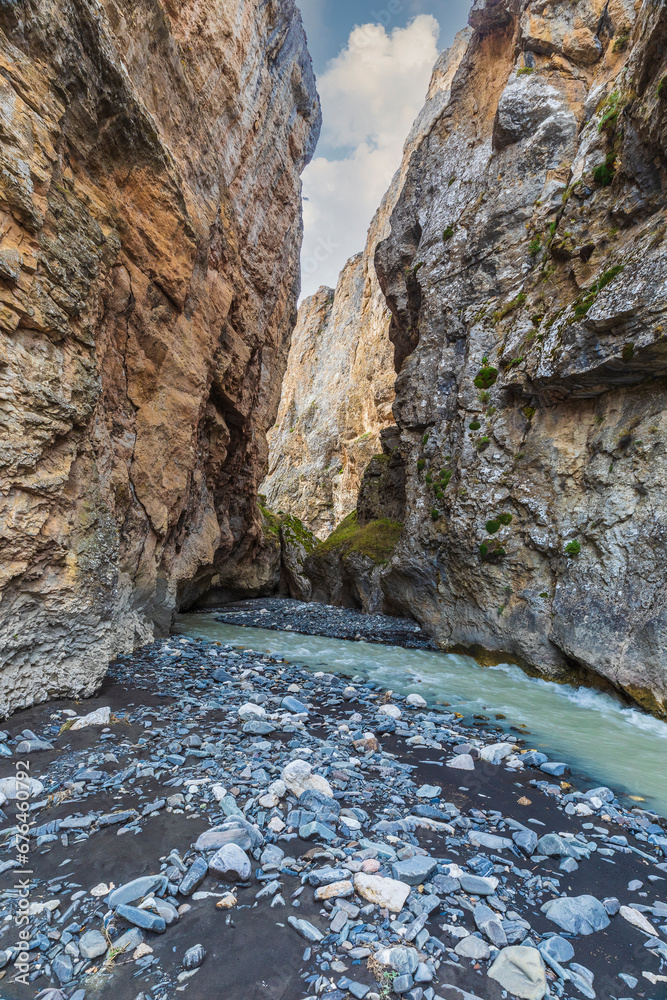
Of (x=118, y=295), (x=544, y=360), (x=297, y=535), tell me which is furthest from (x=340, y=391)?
(x=118, y=295)

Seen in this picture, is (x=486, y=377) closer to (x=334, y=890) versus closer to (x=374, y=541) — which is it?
(x=374, y=541)

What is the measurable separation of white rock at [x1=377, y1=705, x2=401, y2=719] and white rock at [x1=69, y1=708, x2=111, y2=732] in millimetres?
3640

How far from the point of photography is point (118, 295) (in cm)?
855

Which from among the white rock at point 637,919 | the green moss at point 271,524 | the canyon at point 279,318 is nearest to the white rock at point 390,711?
the white rock at point 637,919

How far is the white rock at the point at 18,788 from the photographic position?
351 centimetres

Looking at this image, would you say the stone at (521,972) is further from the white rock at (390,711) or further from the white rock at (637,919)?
the white rock at (390,711)

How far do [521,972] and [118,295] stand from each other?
10.5m

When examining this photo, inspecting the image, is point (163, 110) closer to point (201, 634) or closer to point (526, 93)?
point (526, 93)

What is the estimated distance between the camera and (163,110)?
9594 mm

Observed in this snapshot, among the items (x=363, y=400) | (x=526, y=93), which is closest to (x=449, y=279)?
(x=526, y=93)

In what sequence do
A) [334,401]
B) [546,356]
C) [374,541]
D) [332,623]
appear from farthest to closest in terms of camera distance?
[334,401]
[374,541]
[332,623]
[546,356]

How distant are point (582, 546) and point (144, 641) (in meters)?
9.83

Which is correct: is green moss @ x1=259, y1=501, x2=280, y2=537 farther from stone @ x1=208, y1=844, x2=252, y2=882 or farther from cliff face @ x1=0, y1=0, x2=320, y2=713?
stone @ x1=208, y1=844, x2=252, y2=882

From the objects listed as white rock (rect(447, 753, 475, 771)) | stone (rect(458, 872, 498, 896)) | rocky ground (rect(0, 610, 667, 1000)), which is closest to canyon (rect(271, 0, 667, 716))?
white rock (rect(447, 753, 475, 771))
